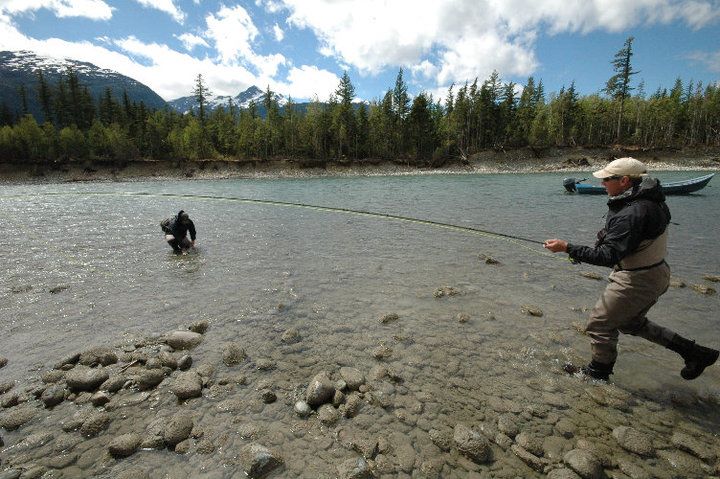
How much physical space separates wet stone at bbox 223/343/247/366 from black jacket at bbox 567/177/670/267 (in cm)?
508

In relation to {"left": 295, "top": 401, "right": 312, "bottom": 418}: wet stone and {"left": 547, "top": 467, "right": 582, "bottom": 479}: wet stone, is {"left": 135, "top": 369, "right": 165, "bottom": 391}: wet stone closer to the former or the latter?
{"left": 295, "top": 401, "right": 312, "bottom": 418}: wet stone

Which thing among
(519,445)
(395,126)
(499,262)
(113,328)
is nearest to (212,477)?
(519,445)

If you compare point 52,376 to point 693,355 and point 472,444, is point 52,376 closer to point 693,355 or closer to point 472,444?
point 472,444

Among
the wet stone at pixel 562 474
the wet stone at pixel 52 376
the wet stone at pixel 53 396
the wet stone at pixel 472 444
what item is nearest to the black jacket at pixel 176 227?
the wet stone at pixel 52 376

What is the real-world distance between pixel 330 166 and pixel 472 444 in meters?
77.1

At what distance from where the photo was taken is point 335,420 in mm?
4055

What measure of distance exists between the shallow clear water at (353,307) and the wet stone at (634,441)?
0.79 m

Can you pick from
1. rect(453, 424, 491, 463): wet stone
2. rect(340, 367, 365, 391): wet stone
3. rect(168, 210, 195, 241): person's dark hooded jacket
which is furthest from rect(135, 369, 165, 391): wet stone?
rect(168, 210, 195, 241): person's dark hooded jacket

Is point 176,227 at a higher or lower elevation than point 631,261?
lower

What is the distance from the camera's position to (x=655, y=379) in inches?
190

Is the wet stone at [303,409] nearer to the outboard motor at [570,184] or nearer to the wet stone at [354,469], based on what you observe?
the wet stone at [354,469]

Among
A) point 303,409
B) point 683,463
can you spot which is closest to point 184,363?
point 303,409

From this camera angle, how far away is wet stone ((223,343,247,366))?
17.1 feet

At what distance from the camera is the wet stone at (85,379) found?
15.0ft
